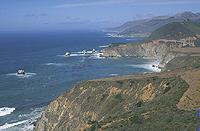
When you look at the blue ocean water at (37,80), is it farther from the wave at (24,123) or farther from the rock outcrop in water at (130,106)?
the rock outcrop in water at (130,106)

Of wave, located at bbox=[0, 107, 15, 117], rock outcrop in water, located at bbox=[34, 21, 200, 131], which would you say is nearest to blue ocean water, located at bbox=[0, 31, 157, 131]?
wave, located at bbox=[0, 107, 15, 117]

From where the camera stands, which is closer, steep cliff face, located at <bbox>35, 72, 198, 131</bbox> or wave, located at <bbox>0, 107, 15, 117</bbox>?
steep cliff face, located at <bbox>35, 72, 198, 131</bbox>

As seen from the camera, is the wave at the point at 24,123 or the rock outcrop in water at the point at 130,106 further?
the wave at the point at 24,123

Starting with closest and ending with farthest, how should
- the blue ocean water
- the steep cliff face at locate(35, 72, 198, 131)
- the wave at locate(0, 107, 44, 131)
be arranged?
1. the steep cliff face at locate(35, 72, 198, 131)
2. the wave at locate(0, 107, 44, 131)
3. the blue ocean water

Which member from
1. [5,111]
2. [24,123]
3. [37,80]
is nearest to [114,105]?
[24,123]

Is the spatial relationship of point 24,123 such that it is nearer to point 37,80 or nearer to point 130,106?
point 130,106

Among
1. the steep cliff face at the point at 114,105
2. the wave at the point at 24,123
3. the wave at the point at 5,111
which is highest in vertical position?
the steep cliff face at the point at 114,105

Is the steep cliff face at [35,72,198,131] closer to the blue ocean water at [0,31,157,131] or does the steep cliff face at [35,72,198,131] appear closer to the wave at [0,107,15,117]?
the blue ocean water at [0,31,157,131]

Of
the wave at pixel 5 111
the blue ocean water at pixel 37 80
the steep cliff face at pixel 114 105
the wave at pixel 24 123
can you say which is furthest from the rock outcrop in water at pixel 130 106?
the wave at pixel 5 111
